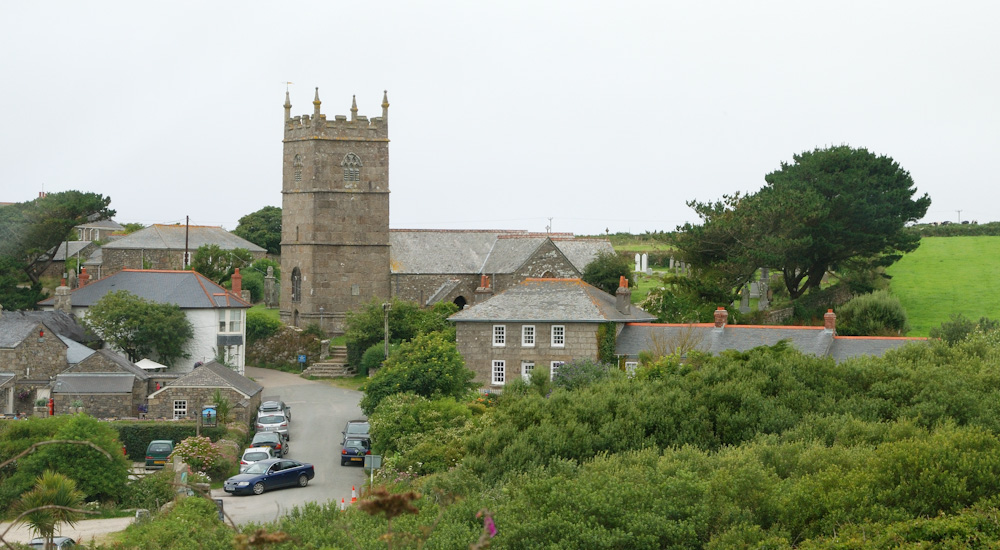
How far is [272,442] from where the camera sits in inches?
1416

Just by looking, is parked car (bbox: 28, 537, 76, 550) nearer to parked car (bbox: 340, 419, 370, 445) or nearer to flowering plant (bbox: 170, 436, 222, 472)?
flowering plant (bbox: 170, 436, 222, 472)

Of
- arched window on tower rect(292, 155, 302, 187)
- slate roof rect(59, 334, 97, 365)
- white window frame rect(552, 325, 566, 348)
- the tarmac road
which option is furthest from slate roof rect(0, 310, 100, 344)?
white window frame rect(552, 325, 566, 348)

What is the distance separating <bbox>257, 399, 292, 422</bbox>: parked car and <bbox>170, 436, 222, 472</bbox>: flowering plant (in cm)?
649

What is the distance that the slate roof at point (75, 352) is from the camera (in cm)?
4375

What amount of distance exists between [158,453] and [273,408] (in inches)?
277

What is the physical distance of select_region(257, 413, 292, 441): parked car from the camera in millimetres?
39500

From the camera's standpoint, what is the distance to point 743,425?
27.8 metres

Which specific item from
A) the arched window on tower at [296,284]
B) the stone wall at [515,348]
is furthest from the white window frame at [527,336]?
the arched window on tower at [296,284]

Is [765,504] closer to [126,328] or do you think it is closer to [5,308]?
[126,328]

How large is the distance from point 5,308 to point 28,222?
784 centimetres

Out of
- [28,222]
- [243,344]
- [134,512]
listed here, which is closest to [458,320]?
[243,344]

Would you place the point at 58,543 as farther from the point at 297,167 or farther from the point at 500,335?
the point at 297,167

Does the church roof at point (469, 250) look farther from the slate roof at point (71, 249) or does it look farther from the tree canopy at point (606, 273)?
the slate roof at point (71, 249)

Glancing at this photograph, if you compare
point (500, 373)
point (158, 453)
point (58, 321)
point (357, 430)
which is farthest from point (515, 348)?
point (58, 321)
